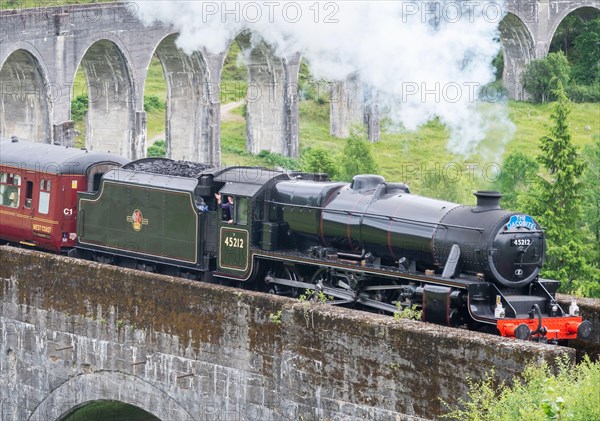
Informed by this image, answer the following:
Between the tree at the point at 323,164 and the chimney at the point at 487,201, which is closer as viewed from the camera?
the chimney at the point at 487,201

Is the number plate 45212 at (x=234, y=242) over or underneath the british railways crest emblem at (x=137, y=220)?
underneath

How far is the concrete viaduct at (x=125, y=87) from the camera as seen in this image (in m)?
40.6

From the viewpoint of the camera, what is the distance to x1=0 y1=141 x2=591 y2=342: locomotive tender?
54.7 ft

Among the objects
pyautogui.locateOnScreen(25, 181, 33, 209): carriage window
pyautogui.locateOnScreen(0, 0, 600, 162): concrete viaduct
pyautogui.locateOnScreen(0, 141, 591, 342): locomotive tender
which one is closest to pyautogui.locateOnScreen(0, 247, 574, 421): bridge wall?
pyautogui.locateOnScreen(0, 141, 591, 342): locomotive tender

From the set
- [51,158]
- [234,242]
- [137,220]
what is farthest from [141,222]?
[51,158]

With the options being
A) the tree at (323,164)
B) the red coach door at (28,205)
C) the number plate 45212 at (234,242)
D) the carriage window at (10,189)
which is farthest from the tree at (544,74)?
the number plate 45212 at (234,242)

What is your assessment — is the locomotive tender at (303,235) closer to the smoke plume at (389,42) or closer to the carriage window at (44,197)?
the carriage window at (44,197)

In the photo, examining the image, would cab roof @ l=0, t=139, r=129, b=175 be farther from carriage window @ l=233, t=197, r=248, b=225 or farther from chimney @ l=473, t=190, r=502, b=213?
chimney @ l=473, t=190, r=502, b=213

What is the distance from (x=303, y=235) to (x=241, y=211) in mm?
1095

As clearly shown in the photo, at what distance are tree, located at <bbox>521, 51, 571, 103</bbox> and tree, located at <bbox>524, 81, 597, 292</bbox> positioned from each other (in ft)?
77.2

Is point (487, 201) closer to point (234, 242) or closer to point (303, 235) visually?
point (303, 235)

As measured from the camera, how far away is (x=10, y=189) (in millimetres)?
24281

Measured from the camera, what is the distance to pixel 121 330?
61.3 ft

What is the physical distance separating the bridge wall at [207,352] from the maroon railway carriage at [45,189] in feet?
9.29
